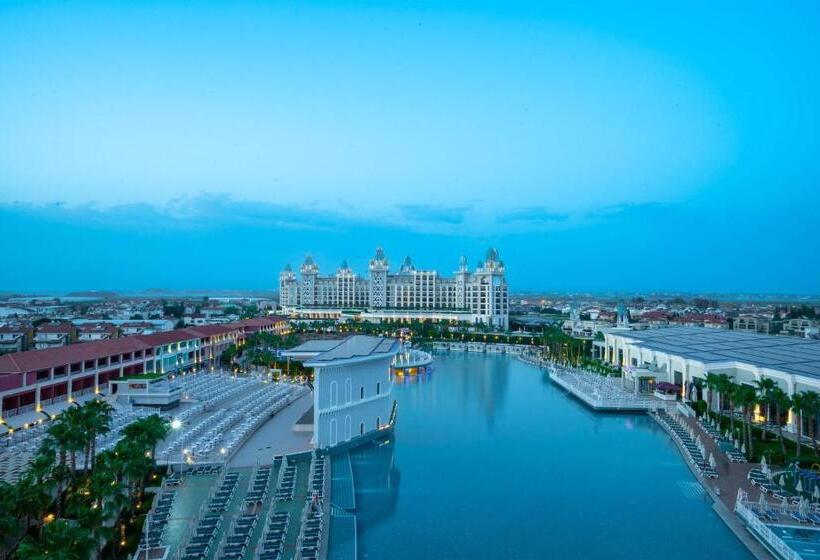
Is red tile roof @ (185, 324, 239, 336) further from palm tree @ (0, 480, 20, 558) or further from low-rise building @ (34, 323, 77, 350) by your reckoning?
palm tree @ (0, 480, 20, 558)

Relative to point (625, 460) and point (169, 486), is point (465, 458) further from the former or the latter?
point (169, 486)

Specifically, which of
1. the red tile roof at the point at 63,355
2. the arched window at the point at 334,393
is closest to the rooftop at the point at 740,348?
the arched window at the point at 334,393

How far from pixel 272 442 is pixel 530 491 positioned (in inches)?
368

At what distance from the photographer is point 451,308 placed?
275 feet

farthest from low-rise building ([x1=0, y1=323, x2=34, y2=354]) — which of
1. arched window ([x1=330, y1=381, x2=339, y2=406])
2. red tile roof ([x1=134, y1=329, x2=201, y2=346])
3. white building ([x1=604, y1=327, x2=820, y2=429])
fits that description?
white building ([x1=604, y1=327, x2=820, y2=429])

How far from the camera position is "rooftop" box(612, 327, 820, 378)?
28016mm

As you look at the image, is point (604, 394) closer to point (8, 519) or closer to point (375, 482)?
point (375, 482)

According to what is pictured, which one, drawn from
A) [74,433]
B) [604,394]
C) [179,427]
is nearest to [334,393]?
[179,427]

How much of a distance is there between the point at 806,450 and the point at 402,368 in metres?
27.5

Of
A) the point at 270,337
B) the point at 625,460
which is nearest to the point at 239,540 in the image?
the point at 625,460

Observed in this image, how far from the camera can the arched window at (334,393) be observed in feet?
71.0

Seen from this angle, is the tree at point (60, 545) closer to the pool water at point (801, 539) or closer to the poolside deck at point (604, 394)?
the pool water at point (801, 539)

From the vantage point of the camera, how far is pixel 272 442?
22.1 meters

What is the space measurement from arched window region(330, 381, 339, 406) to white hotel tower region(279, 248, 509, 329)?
58238 mm
